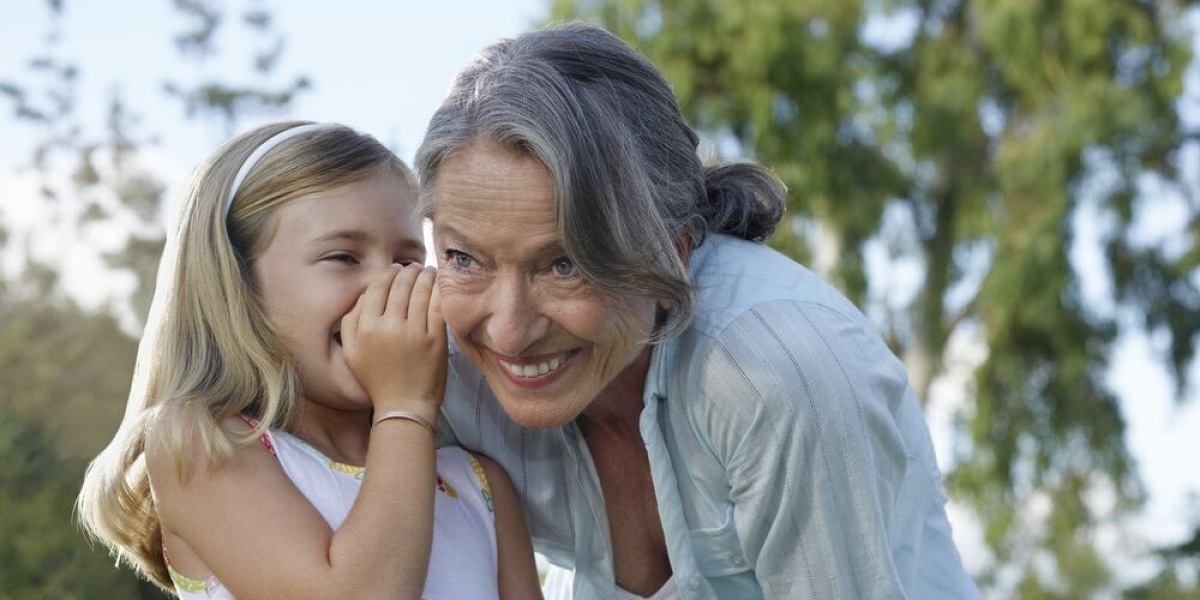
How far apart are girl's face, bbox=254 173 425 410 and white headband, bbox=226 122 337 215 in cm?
11

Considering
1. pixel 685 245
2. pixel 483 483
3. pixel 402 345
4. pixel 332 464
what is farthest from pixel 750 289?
pixel 332 464

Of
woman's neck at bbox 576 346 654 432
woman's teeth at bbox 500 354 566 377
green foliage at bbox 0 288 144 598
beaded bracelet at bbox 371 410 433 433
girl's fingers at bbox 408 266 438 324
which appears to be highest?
woman's neck at bbox 576 346 654 432

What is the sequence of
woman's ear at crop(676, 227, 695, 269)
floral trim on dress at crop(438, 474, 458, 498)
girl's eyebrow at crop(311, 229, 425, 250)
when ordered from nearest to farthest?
woman's ear at crop(676, 227, 695, 269)
girl's eyebrow at crop(311, 229, 425, 250)
floral trim on dress at crop(438, 474, 458, 498)

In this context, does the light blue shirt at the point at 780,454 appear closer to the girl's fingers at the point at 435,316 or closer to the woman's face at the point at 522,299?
the woman's face at the point at 522,299

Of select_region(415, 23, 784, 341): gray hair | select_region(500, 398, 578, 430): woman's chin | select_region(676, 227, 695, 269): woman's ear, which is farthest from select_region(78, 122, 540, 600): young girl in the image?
select_region(676, 227, 695, 269): woman's ear

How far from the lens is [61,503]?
225 inches

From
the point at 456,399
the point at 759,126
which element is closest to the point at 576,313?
the point at 456,399

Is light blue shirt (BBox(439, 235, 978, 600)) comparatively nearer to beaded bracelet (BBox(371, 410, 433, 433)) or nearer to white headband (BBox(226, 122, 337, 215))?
beaded bracelet (BBox(371, 410, 433, 433))

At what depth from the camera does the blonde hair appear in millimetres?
2980

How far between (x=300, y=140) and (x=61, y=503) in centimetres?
307

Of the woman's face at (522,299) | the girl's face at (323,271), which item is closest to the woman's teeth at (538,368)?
the woman's face at (522,299)

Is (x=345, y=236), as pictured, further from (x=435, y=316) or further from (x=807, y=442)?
(x=807, y=442)

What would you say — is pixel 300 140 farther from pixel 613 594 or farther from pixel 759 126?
pixel 759 126

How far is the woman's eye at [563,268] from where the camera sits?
2.65m
